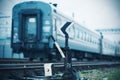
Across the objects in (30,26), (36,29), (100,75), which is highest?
(30,26)

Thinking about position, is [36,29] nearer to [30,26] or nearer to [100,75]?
[30,26]

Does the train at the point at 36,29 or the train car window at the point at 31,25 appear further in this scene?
the train car window at the point at 31,25

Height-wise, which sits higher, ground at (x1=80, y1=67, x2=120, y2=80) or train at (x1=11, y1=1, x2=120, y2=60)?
train at (x1=11, y1=1, x2=120, y2=60)

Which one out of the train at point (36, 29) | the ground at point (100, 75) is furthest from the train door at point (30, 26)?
the ground at point (100, 75)

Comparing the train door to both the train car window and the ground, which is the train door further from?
the ground

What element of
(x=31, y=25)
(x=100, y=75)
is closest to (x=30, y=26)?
(x=31, y=25)

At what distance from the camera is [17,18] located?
8.73 metres

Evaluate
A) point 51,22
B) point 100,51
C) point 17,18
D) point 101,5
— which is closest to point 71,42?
point 51,22

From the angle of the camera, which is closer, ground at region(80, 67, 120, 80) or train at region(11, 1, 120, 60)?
ground at region(80, 67, 120, 80)

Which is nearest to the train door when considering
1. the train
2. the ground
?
the train

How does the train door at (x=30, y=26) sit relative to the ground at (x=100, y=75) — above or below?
above

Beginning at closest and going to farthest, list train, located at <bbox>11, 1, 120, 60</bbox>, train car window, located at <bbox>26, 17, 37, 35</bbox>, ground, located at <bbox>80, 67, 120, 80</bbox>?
ground, located at <bbox>80, 67, 120, 80</bbox> → train, located at <bbox>11, 1, 120, 60</bbox> → train car window, located at <bbox>26, 17, 37, 35</bbox>

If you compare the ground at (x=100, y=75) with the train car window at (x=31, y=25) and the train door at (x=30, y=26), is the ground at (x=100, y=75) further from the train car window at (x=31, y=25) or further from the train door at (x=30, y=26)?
the train car window at (x=31, y=25)

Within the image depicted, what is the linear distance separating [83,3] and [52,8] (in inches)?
102
